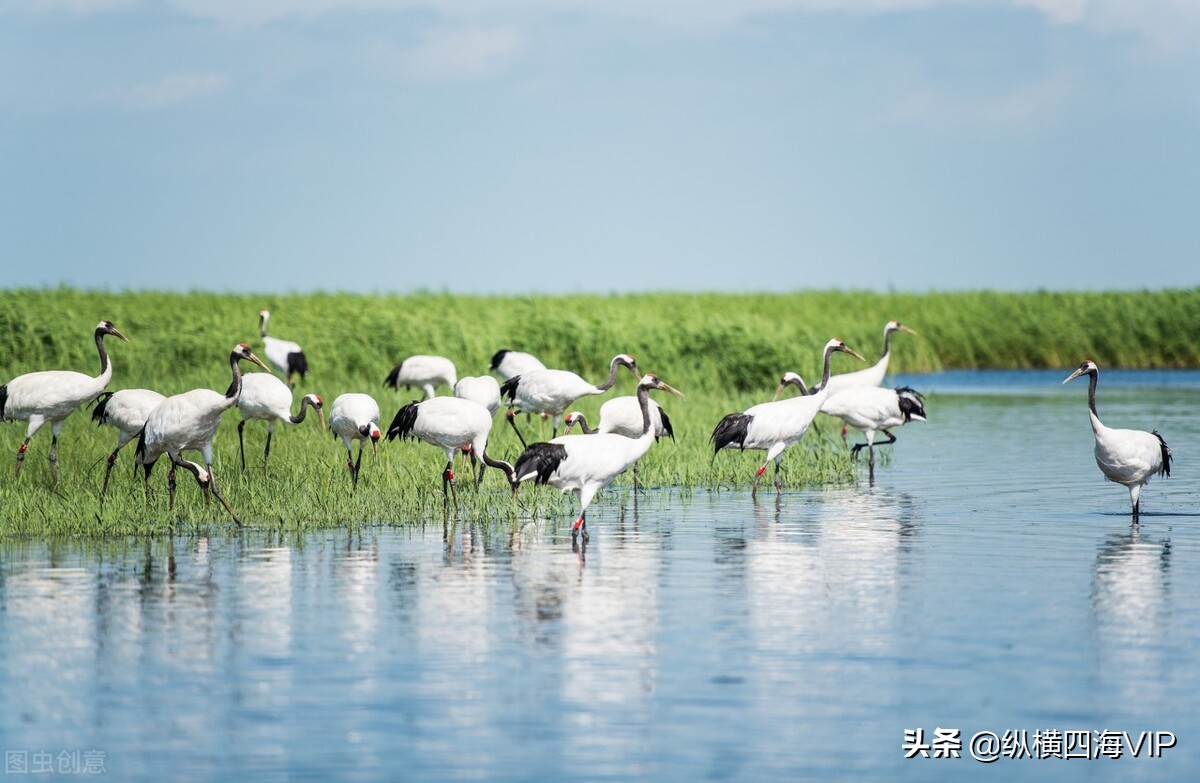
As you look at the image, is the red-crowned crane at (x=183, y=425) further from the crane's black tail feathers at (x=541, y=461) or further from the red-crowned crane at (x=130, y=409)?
the crane's black tail feathers at (x=541, y=461)

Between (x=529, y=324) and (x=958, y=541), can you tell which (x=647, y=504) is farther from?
(x=529, y=324)

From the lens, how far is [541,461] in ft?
44.5

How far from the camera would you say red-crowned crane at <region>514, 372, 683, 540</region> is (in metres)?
13.6

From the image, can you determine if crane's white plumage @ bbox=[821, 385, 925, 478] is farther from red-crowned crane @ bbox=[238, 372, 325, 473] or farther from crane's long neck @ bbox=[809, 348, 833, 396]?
red-crowned crane @ bbox=[238, 372, 325, 473]

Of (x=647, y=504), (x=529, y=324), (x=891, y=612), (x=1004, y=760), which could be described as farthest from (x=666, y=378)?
(x=1004, y=760)

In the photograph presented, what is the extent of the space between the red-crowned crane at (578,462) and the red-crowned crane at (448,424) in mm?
2393

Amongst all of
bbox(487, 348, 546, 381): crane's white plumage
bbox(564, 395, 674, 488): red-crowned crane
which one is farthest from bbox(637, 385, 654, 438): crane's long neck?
bbox(487, 348, 546, 381): crane's white plumage

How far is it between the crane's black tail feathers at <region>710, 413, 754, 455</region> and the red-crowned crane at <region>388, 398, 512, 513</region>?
103 inches

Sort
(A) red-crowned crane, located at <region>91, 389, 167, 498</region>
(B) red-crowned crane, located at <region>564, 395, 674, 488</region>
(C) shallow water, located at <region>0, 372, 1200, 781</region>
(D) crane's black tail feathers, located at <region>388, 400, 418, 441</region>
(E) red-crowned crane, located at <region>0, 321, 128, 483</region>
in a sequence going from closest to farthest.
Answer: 1. (C) shallow water, located at <region>0, 372, 1200, 781</region>
2. (D) crane's black tail feathers, located at <region>388, 400, 418, 441</region>
3. (A) red-crowned crane, located at <region>91, 389, 167, 498</region>
4. (E) red-crowned crane, located at <region>0, 321, 128, 483</region>
5. (B) red-crowned crane, located at <region>564, 395, 674, 488</region>

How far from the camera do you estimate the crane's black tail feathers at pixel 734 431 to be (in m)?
17.3

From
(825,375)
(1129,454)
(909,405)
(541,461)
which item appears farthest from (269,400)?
(1129,454)

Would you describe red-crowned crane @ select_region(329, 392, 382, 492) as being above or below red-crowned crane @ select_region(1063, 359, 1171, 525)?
above

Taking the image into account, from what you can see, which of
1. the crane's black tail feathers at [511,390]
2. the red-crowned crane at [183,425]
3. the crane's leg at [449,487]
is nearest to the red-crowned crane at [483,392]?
the crane's black tail feathers at [511,390]

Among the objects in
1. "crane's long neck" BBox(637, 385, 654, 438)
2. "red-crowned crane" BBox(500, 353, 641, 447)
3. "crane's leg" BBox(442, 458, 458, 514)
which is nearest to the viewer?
"crane's long neck" BBox(637, 385, 654, 438)
